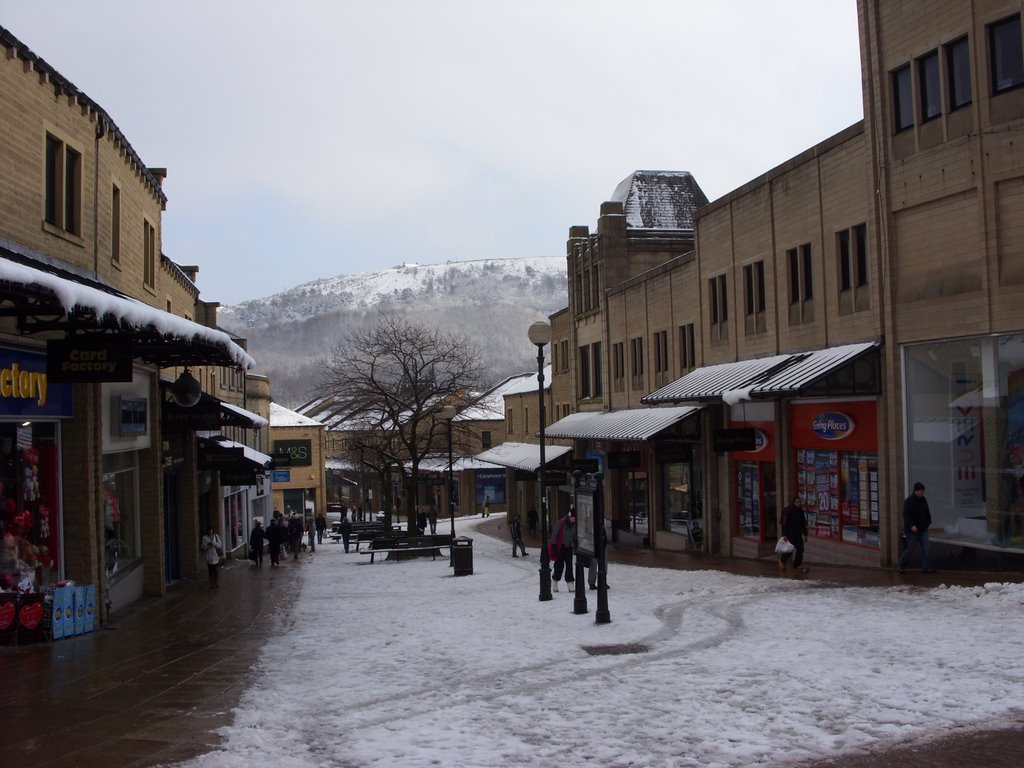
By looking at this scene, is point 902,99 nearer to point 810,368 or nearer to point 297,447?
point 810,368

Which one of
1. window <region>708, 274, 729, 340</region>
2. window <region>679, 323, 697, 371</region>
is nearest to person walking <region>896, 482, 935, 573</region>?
window <region>708, 274, 729, 340</region>

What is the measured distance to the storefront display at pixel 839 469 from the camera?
1908cm

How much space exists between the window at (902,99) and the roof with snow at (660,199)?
19894 mm

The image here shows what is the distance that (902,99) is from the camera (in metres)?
18.1

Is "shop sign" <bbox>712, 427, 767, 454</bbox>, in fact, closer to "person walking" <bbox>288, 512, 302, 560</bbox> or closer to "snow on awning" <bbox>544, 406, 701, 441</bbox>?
"snow on awning" <bbox>544, 406, 701, 441</bbox>

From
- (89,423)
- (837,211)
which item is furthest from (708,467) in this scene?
(89,423)

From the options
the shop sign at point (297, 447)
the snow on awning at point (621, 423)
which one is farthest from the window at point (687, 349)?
the shop sign at point (297, 447)

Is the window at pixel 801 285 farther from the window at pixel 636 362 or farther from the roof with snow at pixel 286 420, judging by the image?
the roof with snow at pixel 286 420

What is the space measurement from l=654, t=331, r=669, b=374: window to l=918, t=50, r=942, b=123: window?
1451 centimetres

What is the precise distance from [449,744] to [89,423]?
9.47 m

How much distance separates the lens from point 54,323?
11555 mm

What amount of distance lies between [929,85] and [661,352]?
15390 mm

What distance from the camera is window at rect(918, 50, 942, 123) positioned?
17250 millimetres

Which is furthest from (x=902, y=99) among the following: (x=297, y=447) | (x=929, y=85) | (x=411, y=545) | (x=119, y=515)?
(x=297, y=447)
